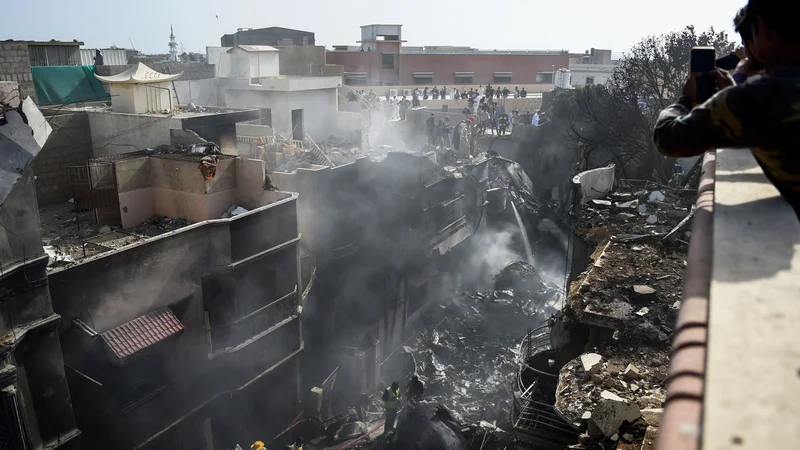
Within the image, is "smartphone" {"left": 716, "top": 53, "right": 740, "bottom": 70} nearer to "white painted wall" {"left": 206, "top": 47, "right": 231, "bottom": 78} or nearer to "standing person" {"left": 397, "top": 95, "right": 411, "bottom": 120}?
"white painted wall" {"left": 206, "top": 47, "right": 231, "bottom": 78}

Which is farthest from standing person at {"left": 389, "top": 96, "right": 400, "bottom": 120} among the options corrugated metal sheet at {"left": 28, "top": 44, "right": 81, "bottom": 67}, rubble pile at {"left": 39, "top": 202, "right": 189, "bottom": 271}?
rubble pile at {"left": 39, "top": 202, "right": 189, "bottom": 271}

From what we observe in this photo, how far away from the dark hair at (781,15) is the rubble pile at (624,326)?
13.6 ft

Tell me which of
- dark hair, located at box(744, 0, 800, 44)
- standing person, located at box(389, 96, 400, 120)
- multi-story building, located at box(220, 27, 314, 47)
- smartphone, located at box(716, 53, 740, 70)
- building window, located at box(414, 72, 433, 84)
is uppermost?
multi-story building, located at box(220, 27, 314, 47)

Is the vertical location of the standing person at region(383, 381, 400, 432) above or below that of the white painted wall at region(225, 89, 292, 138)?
below

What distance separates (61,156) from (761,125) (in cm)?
2008

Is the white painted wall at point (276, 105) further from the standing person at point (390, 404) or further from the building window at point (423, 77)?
the building window at point (423, 77)

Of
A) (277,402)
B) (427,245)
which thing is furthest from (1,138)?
(427,245)

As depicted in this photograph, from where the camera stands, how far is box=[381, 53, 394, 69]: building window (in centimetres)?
4484

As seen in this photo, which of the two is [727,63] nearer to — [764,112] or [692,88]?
[692,88]

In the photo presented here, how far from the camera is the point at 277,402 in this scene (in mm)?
17422

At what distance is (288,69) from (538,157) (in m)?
16.4

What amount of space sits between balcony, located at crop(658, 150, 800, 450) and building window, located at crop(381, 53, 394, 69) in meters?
44.6

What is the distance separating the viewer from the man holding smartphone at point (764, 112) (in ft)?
5.90

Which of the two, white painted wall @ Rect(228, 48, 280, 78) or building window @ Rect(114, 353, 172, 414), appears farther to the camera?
white painted wall @ Rect(228, 48, 280, 78)
